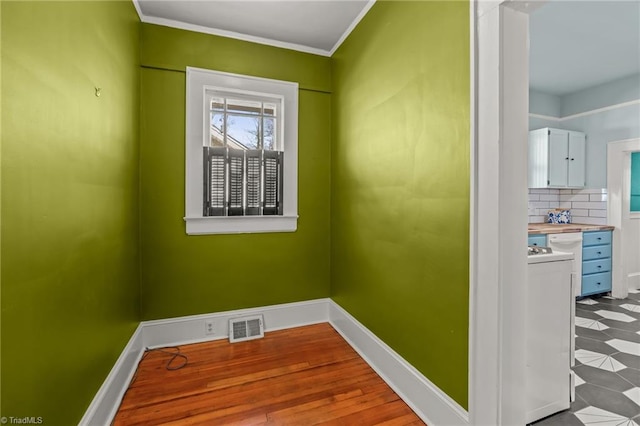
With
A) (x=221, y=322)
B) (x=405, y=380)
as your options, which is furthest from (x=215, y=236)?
(x=405, y=380)

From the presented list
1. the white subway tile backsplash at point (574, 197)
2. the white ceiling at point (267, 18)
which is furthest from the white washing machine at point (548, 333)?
the white subway tile backsplash at point (574, 197)

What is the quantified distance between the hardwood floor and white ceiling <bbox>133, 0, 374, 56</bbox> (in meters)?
2.78

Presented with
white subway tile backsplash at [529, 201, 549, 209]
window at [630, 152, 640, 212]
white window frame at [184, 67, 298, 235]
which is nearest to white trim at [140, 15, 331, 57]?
white window frame at [184, 67, 298, 235]

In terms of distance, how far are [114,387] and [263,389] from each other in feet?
2.89

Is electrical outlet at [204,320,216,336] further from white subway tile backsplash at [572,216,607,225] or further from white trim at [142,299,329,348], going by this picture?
white subway tile backsplash at [572,216,607,225]

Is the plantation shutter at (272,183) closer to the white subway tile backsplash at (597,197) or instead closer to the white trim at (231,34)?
the white trim at (231,34)

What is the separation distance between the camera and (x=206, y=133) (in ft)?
8.38

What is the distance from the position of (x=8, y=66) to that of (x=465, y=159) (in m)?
1.71

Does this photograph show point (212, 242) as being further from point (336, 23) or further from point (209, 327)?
point (336, 23)

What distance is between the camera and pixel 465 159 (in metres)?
1.34

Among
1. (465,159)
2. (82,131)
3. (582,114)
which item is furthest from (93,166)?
(582,114)

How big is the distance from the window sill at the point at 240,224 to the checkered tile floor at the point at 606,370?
2.25 meters

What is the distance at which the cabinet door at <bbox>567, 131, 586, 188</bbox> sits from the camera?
13.1 feet

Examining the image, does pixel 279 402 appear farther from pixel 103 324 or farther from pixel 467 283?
pixel 467 283
